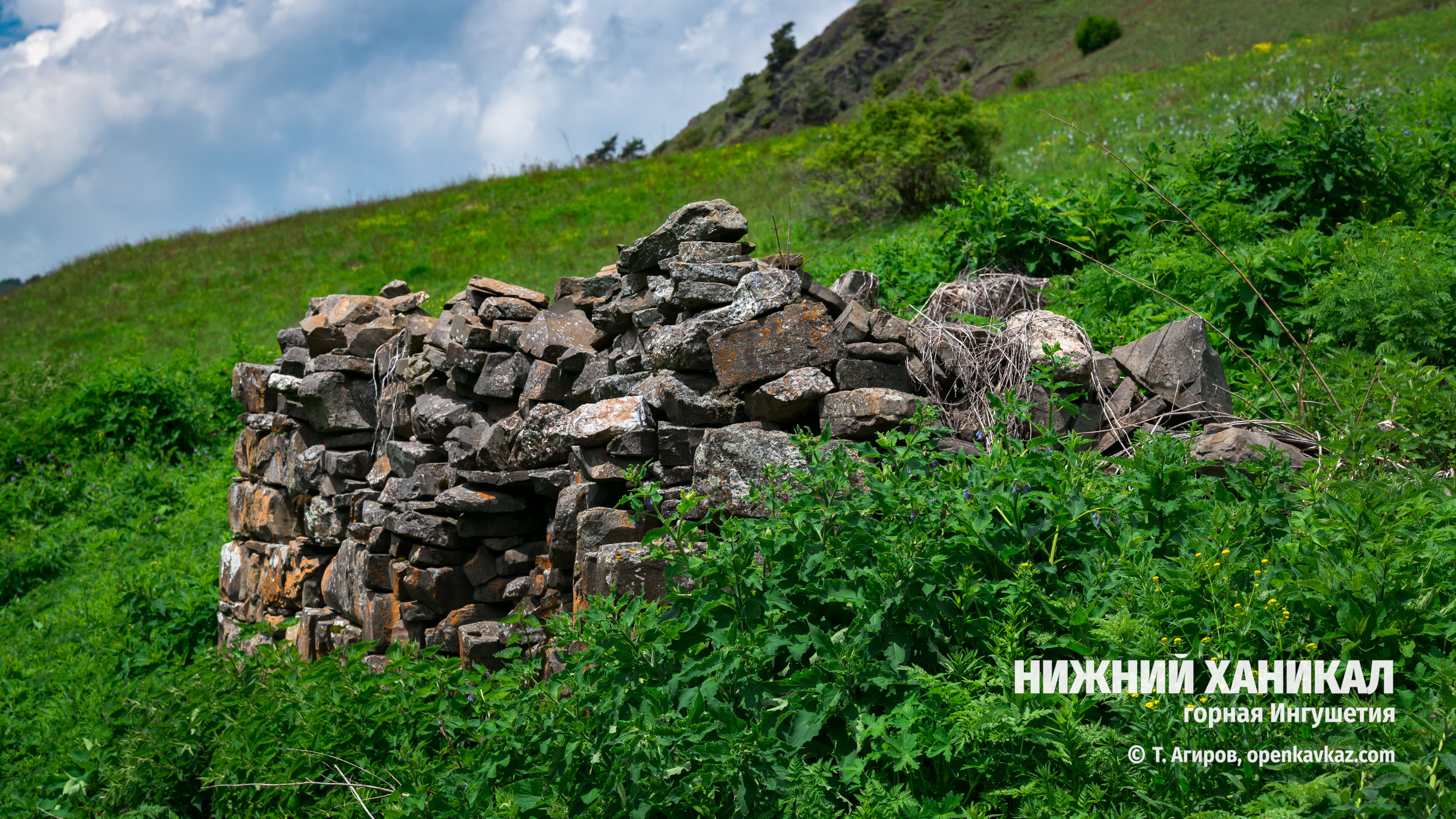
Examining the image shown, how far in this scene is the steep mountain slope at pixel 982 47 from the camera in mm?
28217

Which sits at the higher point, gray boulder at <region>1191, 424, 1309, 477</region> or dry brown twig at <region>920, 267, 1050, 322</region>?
dry brown twig at <region>920, 267, 1050, 322</region>

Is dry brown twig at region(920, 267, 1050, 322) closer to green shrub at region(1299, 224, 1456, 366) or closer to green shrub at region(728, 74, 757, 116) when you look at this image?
green shrub at region(1299, 224, 1456, 366)

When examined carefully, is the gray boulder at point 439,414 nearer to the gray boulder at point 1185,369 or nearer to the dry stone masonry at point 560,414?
the dry stone masonry at point 560,414

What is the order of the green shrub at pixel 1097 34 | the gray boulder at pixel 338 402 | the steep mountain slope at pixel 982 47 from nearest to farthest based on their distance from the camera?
the gray boulder at pixel 338 402 → the steep mountain slope at pixel 982 47 → the green shrub at pixel 1097 34

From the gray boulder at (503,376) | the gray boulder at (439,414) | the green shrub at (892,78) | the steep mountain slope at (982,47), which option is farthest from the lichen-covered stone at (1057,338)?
the green shrub at (892,78)

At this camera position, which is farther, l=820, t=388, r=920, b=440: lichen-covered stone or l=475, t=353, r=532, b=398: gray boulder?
l=475, t=353, r=532, b=398: gray boulder

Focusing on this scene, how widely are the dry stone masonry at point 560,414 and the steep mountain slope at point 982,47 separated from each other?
10630 mm

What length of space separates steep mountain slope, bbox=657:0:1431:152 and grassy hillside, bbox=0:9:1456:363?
11.8 feet

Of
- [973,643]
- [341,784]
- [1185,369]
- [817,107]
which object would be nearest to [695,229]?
[1185,369]

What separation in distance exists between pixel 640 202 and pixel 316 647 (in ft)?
49.5

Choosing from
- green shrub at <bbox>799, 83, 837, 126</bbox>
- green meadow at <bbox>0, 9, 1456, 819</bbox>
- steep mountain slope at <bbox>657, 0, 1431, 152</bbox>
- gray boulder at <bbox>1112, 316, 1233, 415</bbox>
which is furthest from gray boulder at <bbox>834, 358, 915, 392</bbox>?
green shrub at <bbox>799, 83, 837, 126</bbox>

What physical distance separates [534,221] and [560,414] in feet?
52.2

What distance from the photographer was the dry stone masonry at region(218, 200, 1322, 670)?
443cm

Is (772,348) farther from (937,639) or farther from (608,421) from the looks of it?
(937,639)
